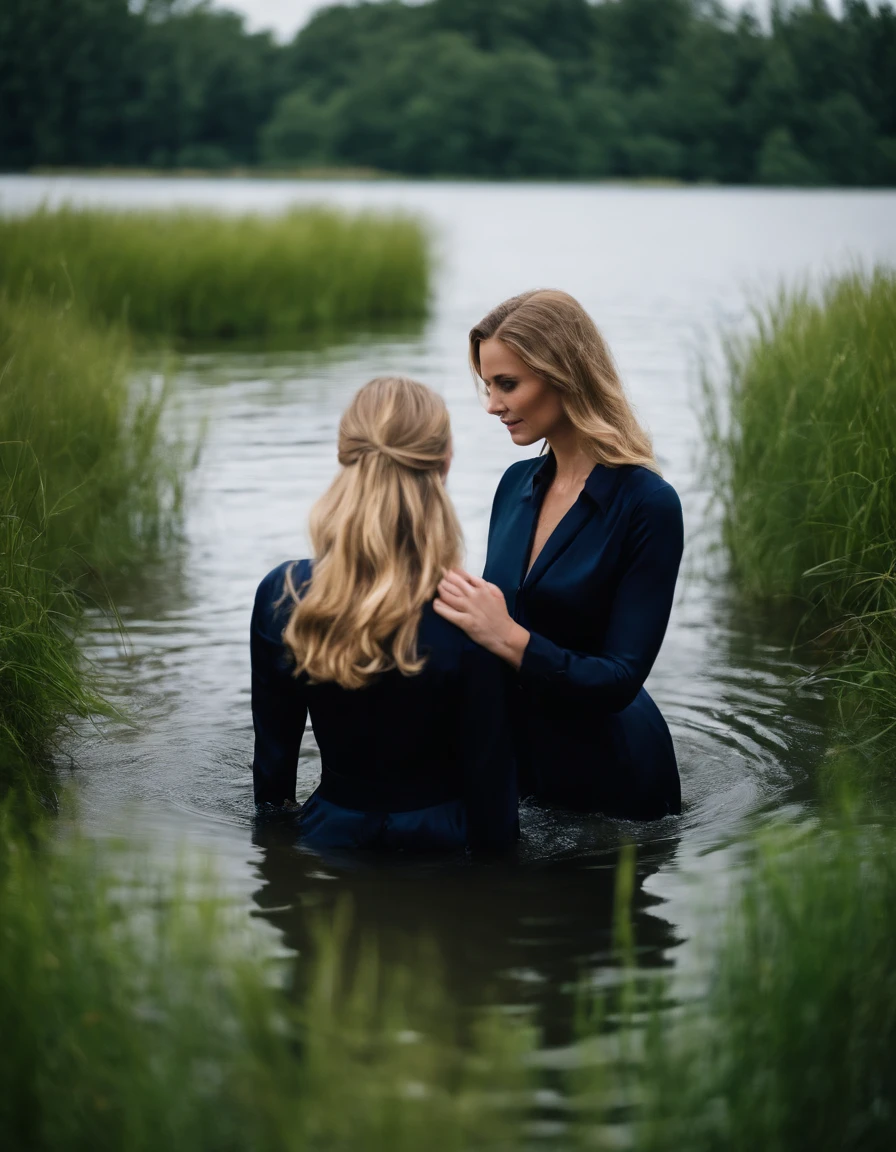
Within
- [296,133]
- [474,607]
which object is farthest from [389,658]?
[296,133]

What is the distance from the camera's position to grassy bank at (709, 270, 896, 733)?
560 centimetres

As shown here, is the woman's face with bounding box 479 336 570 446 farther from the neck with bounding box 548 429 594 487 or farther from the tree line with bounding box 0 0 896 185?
the tree line with bounding box 0 0 896 185

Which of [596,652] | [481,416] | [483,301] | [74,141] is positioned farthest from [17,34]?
[596,652]

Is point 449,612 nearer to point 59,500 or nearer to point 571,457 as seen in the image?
point 571,457

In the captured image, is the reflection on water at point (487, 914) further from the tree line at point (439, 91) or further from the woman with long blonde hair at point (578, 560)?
the tree line at point (439, 91)

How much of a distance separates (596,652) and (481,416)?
10111mm

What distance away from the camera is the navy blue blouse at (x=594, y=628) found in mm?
3752

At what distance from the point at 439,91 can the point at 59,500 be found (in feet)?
243

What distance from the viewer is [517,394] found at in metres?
3.85

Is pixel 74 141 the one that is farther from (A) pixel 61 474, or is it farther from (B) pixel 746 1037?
(B) pixel 746 1037

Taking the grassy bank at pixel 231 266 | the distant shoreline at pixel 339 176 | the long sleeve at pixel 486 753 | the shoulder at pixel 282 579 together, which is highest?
the distant shoreline at pixel 339 176

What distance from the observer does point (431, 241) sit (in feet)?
72.9

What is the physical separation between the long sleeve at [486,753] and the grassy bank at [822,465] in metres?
1.65

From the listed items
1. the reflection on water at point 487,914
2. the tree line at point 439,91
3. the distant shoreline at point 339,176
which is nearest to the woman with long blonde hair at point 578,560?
the reflection on water at point 487,914
